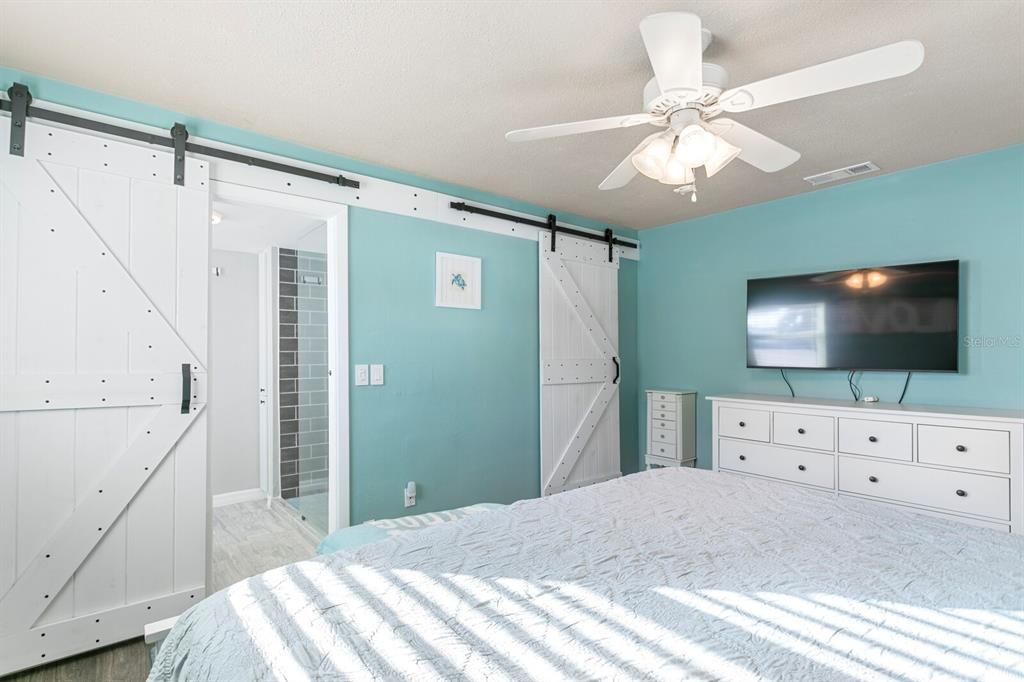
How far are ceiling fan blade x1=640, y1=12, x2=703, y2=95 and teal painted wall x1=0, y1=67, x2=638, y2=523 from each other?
1.97 meters

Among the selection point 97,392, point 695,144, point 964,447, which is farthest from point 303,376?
point 964,447

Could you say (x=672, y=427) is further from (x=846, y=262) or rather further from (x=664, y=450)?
(x=846, y=262)

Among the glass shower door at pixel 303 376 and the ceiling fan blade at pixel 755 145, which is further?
the glass shower door at pixel 303 376

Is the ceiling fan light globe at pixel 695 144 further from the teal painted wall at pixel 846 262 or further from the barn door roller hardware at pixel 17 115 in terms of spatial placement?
the barn door roller hardware at pixel 17 115

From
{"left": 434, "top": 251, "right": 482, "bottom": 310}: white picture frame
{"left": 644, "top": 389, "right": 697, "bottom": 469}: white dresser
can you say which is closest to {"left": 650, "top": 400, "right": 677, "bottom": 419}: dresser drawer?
{"left": 644, "top": 389, "right": 697, "bottom": 469}: white dresser

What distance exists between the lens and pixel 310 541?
3.51m

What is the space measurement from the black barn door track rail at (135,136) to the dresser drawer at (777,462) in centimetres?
302

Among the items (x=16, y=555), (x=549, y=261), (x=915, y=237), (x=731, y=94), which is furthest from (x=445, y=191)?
(x=915, y=237)

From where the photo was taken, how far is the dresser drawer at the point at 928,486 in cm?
254

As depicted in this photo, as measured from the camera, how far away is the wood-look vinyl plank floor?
80.8 inches

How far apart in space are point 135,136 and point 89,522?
1.66m

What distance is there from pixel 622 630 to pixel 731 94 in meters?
1.56

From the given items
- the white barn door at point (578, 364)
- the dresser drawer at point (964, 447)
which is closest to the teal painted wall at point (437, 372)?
the white barn door at point (578, 364)

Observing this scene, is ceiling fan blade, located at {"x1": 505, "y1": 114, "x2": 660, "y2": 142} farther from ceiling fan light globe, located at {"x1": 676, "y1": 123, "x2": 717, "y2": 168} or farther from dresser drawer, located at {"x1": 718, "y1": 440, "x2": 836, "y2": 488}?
dresser drawer, located at {"x1": 718, "y1": 440, "x2": 836, "y2": 488}
